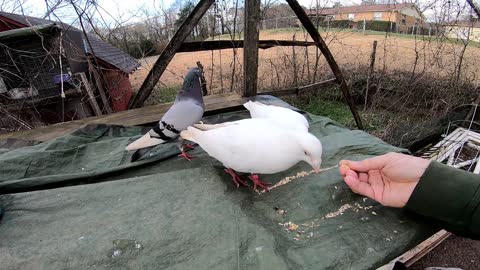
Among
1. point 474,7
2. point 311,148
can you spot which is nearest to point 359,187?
point 311,148

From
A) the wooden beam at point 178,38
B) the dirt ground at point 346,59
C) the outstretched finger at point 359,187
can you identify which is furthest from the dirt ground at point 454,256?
the dirt ground at point 346,59

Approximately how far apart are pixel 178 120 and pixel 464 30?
5025 mm

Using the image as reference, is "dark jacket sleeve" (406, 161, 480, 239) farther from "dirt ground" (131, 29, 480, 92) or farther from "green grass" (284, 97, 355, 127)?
"green grass" (284, 97, 355, 127)

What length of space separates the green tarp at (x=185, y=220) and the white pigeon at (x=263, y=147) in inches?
6.9

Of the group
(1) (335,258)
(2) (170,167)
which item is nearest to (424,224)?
(1) (335,258)

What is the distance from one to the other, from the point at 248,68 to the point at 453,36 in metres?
3.88

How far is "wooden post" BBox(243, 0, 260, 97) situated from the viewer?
3.10 meters

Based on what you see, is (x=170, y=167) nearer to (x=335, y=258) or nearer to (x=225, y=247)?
(x=225, y=247)

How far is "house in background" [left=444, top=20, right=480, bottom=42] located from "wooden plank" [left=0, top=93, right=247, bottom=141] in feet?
12.6

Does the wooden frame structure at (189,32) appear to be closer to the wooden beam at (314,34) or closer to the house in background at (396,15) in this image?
the wooden beam at (314,34)

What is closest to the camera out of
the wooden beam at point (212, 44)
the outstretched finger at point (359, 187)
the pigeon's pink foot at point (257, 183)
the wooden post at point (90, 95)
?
the outstretched finger at point (359, 187)

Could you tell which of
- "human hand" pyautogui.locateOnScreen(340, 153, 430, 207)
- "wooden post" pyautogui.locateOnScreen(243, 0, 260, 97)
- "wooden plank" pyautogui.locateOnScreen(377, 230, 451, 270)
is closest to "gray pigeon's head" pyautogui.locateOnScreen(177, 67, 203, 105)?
"wooden post" pyautogui.locateOnScreen(243, 0, 260, 97)

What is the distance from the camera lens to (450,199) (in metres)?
1.24

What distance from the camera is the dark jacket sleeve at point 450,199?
1.21 m
